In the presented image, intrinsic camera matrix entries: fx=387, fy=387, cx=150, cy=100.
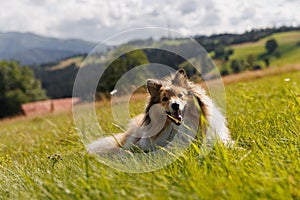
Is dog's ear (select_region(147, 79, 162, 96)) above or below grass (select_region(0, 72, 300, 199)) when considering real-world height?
above

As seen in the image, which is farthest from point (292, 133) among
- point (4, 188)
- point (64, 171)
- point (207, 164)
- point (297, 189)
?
point (4, 188)

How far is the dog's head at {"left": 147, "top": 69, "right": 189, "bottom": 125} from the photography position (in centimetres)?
541

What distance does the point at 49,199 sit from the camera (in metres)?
2.81

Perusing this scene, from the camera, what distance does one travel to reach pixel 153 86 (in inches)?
223

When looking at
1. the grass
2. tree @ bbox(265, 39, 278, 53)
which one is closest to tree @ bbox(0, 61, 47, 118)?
tree @ bbox(265, 39, 278, 53)

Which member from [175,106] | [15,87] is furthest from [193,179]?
[15,87]

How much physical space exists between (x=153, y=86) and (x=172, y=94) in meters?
0.32

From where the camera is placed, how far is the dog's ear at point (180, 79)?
5.65 metres

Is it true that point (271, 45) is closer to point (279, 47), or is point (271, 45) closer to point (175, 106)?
point (279, 47)

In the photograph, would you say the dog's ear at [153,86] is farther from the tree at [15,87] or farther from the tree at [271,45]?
the tree at [271,45]

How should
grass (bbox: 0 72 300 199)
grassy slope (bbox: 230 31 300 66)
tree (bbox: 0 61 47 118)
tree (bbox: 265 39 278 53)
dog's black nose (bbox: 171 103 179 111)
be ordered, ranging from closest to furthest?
1. grass (bbox: 0 72 300 199)
2. dog's black nose (bbox: 171 103 179 111)
3. tree (bbox: 0 61 47 118)
4. grassy slope (bbox: 230 31 300 66)
5. tree (bbox: 265 39 278 53)

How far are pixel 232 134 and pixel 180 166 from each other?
6.27 ft

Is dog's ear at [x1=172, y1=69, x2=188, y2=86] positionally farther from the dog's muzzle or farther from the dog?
the dog's muzzle

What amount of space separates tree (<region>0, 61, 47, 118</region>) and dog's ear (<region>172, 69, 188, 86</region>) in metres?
60.8
